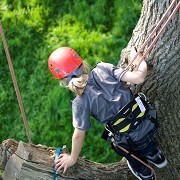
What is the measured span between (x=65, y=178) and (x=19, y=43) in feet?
8.63

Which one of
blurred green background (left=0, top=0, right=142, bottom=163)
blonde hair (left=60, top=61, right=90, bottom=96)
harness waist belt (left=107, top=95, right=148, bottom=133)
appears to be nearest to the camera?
blonde hair (left=60, top=61, right=90, bottom=96)

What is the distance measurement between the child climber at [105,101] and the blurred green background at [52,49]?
5.62 feet

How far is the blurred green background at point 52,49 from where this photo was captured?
4.87 m

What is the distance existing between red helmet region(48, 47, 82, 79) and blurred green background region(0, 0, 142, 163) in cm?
204

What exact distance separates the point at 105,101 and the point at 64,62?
1.14 feet

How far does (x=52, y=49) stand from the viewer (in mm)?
5246

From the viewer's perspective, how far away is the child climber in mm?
2789

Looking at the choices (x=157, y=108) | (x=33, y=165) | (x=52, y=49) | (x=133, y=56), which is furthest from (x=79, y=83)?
(x=52, y=49)

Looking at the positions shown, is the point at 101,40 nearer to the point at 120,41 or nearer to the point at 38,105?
the point at 120,41

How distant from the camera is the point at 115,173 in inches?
137

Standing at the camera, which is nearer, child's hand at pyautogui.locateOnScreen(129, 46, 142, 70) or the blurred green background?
child's hand at pyautogui.locateOnScreen(129, 46, 142, 70)

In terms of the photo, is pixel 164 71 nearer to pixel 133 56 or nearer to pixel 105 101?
pixel 133 56

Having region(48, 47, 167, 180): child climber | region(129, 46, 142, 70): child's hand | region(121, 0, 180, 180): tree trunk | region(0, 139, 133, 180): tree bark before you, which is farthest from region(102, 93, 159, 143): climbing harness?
region(0, 139, 133, 180): tree bark

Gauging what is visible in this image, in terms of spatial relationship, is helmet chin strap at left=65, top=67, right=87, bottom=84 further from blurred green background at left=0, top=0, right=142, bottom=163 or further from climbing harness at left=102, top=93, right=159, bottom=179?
blurred green background at left=0, top=0, right=142, bottom=163
